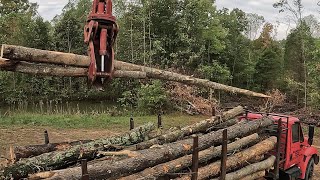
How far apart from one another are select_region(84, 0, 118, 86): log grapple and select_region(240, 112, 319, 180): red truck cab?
5.42 m

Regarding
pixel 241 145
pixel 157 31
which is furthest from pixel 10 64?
pixel 157 31

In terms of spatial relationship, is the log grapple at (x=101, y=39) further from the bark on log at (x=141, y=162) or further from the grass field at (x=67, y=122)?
the grass field at (x=67, y=122)

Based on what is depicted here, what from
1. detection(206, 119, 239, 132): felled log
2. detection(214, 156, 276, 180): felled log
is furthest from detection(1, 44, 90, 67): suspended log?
detection(206, 119, 239, 132): felled log

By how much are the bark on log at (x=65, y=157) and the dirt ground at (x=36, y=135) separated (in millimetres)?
6585

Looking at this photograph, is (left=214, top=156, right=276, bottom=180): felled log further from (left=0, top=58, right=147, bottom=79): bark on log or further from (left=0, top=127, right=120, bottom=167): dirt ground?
(left=0, top=127, right=120, bottom=167): dirt ground

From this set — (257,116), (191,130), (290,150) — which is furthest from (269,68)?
(191,130)

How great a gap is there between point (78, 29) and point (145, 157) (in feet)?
108

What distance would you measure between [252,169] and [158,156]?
2.83m

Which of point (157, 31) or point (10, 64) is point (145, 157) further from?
point (157, 31)

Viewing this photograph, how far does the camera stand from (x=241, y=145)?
26.4 feet

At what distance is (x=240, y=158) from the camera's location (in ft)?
25.7

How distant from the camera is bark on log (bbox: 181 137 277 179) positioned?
6.86m

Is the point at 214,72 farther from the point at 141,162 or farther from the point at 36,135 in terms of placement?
the point at 141,162

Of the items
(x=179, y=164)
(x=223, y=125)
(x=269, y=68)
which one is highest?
(x=269, y=68)
